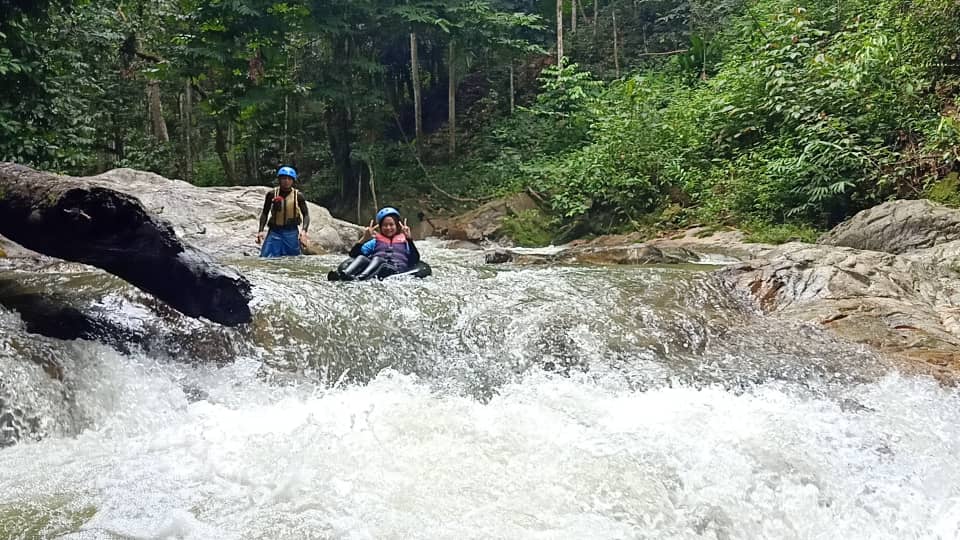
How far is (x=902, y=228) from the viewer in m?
7.45

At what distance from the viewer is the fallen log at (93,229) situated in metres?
3.96

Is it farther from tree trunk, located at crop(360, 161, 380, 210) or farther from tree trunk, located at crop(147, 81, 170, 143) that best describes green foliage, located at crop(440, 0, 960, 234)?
tree trunk, located at crop(147, 81, 170, 143)

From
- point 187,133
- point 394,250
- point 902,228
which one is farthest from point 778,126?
point 187,133

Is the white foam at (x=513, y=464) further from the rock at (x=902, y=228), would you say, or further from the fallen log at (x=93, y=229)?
the rock at (x=902, y=228)

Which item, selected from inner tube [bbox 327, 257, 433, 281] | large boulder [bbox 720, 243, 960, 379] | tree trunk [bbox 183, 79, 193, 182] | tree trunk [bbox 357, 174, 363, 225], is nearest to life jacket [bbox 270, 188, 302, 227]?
inner tube [bbox 327, 257, 433, 281]

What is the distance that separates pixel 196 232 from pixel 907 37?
448 inches

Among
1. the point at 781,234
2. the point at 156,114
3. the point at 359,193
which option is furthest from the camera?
the point at 359,193

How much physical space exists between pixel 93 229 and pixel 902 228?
26.0ft

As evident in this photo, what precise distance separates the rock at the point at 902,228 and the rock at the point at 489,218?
8.23m

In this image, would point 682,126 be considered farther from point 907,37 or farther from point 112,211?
point 112,211

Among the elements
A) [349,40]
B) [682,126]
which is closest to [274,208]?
[682,126]

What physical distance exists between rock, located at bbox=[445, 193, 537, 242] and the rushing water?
8.89m

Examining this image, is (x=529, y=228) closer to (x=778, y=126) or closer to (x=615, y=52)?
(x=778, y=126)

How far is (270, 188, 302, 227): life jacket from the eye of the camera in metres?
7.95
